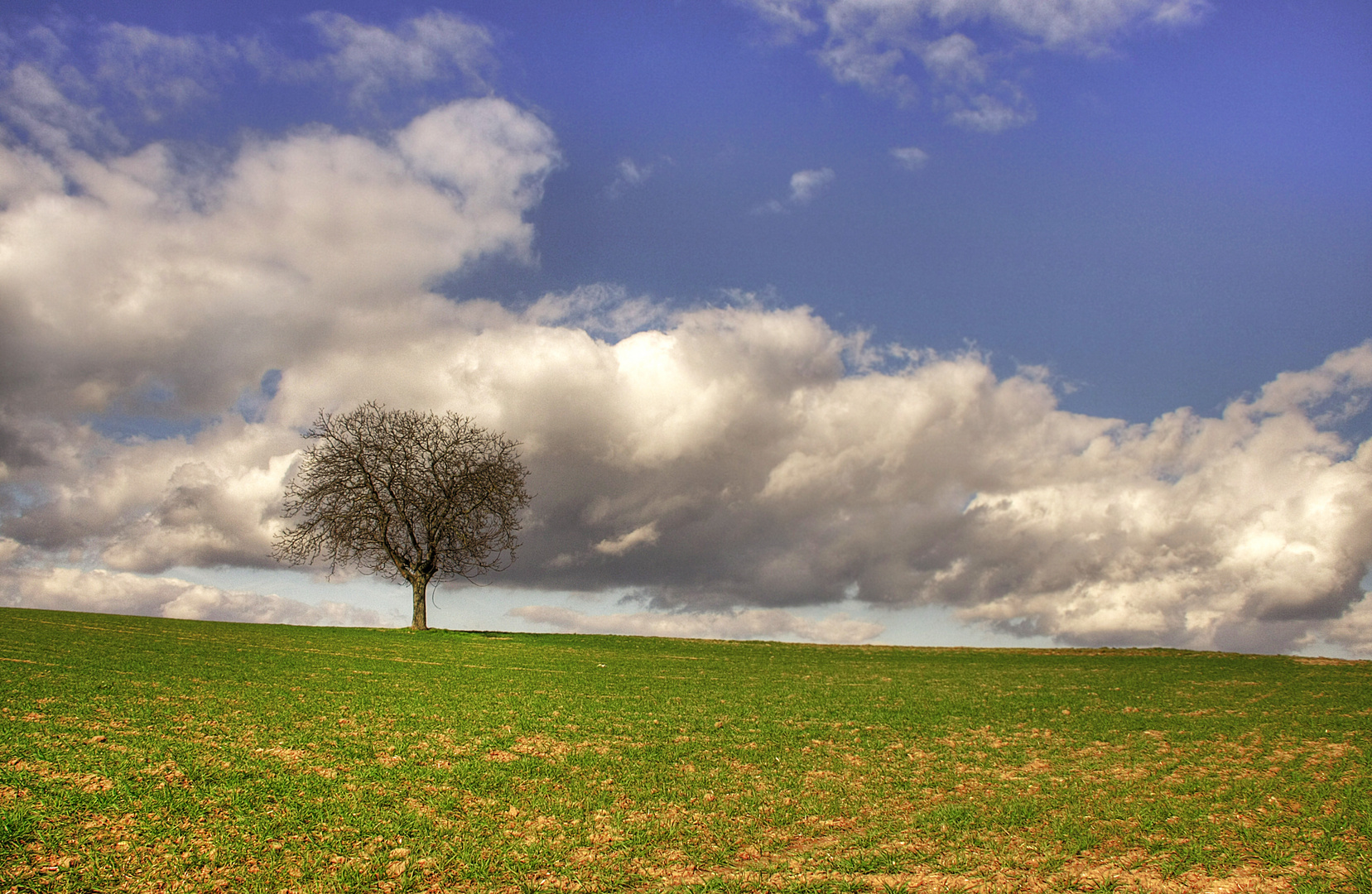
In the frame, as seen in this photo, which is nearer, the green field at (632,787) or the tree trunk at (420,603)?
the green field at (632,787)

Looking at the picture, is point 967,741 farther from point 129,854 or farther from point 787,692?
point 129,854

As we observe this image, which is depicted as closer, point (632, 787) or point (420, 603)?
point (632, 787)

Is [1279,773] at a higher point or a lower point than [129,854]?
lower

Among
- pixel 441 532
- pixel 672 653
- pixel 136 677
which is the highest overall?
pixel 441 532

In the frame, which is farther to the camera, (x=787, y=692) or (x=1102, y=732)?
(x=787, y=692)

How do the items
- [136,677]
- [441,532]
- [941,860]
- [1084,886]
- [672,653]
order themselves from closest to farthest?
[1084,886], [941,860], [136,677], [672,653], [441,532]

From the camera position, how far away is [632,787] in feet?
34.8

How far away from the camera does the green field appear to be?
7645 millimetres

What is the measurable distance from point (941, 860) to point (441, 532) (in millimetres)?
40472

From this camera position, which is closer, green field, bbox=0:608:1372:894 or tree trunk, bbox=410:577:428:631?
green field, bbox=0:608:1372:894

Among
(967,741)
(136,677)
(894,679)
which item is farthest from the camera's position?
(894,679)

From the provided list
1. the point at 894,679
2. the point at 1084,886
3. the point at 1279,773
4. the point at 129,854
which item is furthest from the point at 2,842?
the point at 894,679

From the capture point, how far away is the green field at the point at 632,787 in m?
7.64

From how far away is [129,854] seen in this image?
720 centimetres
